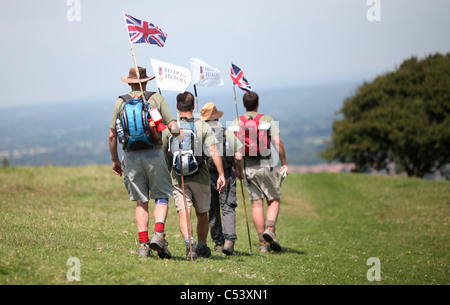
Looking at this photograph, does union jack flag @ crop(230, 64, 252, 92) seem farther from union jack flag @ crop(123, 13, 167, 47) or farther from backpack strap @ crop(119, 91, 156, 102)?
backpack strap @ crop(119, 91, 156, 102)

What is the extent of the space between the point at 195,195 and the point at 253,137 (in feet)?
7.31

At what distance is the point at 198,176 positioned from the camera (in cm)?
926

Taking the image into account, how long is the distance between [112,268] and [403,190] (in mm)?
24816

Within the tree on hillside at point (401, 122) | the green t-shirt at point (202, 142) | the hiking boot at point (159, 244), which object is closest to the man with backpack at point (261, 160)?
the green t-shirt at point (202, 142)

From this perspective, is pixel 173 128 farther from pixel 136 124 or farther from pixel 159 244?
pixel 159 244

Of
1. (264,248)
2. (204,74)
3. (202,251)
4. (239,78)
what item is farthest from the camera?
(239,78)

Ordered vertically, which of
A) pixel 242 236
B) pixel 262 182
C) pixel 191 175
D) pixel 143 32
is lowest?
pixel 242 236

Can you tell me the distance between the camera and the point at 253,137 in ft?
35.9

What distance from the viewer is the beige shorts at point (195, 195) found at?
9.28m

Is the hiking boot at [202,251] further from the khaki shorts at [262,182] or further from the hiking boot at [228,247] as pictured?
the khaki shorts at [262,182]

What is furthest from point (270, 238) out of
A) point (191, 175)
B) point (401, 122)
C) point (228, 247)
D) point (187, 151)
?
point (401, 122)

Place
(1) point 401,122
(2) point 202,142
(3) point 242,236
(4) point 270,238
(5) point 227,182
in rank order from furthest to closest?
(1) point 401,122
(3) point 242,236
(4) point 270,238
(5) point 227,182
(2) point 202,142

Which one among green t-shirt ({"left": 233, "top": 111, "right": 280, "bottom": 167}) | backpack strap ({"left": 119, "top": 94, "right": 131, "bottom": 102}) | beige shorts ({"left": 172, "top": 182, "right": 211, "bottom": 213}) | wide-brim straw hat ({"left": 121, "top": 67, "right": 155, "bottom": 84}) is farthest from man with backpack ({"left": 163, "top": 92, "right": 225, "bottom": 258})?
green t-shirt ({"left": 233, "top": 111, "right": 280, "bottom": 167})
